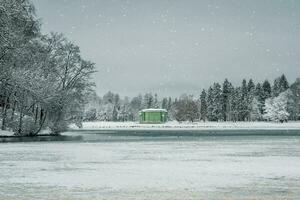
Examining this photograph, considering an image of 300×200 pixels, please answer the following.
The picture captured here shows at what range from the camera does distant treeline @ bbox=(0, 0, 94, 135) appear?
37000mm

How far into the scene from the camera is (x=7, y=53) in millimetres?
36969

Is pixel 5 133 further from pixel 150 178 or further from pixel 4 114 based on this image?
pixel 150 178

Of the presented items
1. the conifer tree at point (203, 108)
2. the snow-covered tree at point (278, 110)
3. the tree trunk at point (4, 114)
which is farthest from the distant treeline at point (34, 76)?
the conifer tree at point (203, 108)

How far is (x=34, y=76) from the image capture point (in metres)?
43.6

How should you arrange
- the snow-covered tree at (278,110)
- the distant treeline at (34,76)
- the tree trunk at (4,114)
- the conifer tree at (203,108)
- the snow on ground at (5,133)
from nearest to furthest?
the distant treeline at (34,76), the tree trunk at (4,114), the snow on ground at (5,133), the snow-covered tree at (278,110), the conifer tree at (203,108)

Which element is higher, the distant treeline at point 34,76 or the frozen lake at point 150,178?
the distant treeline at point 34,76

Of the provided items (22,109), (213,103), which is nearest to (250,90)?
(213,103)

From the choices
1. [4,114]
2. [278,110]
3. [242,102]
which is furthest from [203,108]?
[4,114]

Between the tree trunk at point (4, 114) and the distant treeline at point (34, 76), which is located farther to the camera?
the tree trunk at point (4, 114)

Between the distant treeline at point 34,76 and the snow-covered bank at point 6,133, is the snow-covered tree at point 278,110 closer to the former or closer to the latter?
the distant treeline at point 34,76

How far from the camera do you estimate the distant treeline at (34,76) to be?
37.0m

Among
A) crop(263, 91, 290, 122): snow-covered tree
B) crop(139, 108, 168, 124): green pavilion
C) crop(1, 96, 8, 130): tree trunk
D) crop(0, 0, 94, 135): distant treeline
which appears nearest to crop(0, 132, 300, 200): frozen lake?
crop(0, 0, 94, 135): distant treeline

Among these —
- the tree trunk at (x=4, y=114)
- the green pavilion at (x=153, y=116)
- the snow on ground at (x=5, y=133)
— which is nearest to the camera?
the tree trunk at (x=4, y=114)

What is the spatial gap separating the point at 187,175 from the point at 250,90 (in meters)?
174
